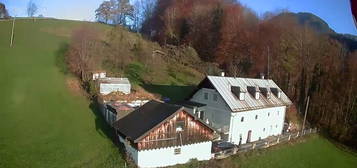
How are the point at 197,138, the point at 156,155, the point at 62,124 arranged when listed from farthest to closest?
the point at 62,124 < the point at 197,138 < the point at 156,155

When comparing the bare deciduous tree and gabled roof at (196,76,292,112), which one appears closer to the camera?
gabled roof at (196,76,292,112)

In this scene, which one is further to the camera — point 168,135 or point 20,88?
point 20,88

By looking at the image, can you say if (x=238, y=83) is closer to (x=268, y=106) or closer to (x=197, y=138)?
(x=268, y=106)

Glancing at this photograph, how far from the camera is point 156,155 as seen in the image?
2123 cm

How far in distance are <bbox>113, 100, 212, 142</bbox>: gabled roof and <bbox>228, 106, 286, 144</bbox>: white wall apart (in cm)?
766

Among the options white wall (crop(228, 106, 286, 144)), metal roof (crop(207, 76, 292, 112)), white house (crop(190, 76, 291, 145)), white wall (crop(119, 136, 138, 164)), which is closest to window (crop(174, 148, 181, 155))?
white wall (crop(119, 136, 138, 164))

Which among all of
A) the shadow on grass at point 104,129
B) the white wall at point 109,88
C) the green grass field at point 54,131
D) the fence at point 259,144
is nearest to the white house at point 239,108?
the fence at point 259,144

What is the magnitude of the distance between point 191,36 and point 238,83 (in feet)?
89.1

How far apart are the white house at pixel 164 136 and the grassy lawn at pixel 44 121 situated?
1.54m

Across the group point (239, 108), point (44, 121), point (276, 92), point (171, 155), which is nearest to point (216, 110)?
point (239, 108)

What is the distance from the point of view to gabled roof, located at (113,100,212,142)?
70.4 feet

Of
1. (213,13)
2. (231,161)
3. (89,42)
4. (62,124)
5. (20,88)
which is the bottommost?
(231,161)

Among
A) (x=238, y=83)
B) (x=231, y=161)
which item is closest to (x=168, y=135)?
(x=231, y=161)

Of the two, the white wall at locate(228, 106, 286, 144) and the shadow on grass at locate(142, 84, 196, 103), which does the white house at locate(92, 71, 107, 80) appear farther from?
the white wall at locate(228, 106, 286, 144)
